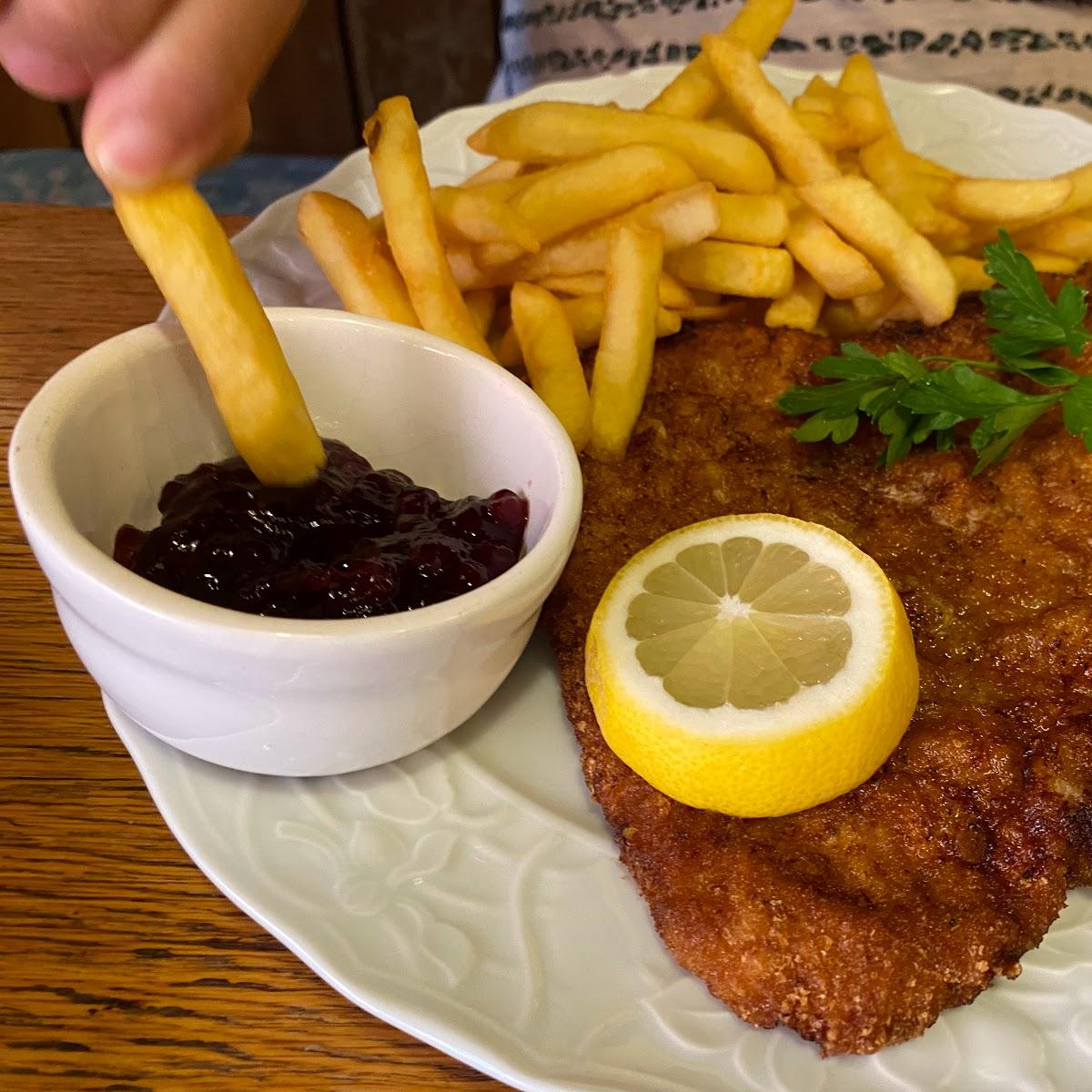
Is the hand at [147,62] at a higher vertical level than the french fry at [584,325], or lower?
higher

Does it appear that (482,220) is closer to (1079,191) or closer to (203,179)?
(1079,191)

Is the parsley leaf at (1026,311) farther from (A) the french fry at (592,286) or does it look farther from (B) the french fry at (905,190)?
(A) the french fry at (592,286)

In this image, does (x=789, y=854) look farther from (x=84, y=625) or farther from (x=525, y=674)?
(x=84, y=625)

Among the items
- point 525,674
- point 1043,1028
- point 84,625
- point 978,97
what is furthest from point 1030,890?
point 978,97

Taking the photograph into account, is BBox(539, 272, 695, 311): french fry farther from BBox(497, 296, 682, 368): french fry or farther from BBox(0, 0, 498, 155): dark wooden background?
BBox(0, 0, 498, 155): dark wooden background

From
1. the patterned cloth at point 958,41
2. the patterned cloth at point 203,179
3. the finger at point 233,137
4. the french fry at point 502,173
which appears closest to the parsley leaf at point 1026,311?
the french fry at point 502,173

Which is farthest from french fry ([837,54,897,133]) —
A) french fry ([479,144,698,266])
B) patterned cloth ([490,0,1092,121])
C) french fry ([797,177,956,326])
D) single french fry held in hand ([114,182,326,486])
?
single french fry held in hand ([114,182,326,486])

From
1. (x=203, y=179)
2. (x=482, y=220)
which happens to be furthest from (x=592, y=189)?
(x=203, y=179)
